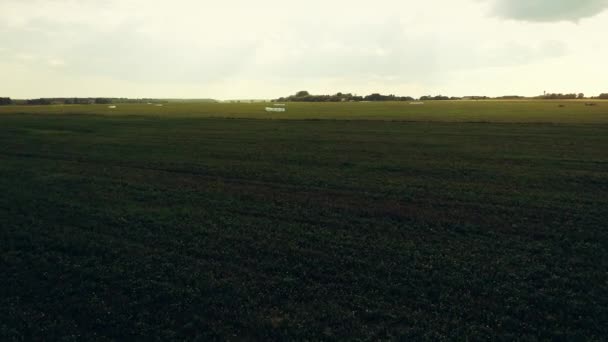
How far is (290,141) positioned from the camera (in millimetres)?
38656

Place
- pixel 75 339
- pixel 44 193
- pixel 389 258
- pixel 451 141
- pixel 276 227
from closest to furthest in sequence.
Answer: pixel 75 339
pixel 389 258
pixel 276 227
pixel 44 193
pixel 451 141

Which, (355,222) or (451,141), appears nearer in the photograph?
(355,222)

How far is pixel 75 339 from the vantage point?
8047 millimetres

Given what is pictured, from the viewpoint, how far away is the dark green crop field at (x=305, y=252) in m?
8.63

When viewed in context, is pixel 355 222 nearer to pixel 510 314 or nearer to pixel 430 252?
pixel 430 252

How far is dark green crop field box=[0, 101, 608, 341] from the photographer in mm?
8633

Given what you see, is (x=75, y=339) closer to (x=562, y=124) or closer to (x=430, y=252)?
(x=430, y=252)

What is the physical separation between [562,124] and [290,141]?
40.6 metres

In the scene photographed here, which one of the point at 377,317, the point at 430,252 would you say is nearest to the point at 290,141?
the point at 430,252

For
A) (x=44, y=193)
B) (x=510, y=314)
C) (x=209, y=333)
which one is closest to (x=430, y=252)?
(x=510, y=314)

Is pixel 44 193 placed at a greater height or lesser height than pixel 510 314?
greater

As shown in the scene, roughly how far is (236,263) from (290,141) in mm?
27874

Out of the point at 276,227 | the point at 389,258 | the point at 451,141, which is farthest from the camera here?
the point at 451,141

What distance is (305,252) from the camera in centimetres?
1204
